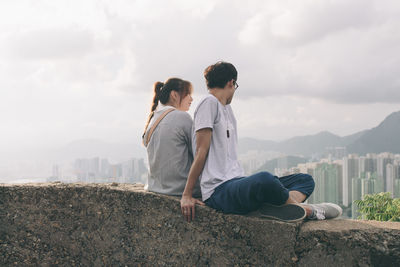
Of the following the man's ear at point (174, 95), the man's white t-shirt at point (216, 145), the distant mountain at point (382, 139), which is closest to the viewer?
the man's white t-shirt at point (216, 145)

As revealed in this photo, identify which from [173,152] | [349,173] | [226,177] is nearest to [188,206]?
[226,177]

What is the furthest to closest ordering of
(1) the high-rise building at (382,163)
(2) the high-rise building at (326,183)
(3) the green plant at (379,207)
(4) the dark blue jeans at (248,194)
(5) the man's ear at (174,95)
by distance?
(1) the high-rise building at (382,163) < (2) the high-rise building at (326,183) < (3) the green plant at (379,207) < (5) the man's ear at (174,95) < (4) the dark blue jeans at (248,194)

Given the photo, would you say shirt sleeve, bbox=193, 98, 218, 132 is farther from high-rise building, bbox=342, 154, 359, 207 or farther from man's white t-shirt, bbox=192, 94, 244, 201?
high-rise building, bbox=342, 154, 359, 207

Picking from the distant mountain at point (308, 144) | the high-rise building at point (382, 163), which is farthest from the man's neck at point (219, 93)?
the distant mountain at point (308, 144)

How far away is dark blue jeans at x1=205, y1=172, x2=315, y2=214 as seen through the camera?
2.71 metres

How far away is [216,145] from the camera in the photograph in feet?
9.40

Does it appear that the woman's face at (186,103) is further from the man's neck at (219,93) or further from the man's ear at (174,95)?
the man's neck at (219,93)

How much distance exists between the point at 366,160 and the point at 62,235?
4364 centimetres

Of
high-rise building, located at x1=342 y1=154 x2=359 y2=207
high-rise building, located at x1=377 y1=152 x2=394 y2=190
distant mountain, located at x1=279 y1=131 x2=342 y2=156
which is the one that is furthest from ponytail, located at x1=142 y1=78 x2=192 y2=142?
distant mountain, located at x1=279 y1=131 x2=342 y2=156

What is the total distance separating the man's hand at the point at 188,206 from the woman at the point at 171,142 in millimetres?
174

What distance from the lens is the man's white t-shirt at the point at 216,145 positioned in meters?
2.82

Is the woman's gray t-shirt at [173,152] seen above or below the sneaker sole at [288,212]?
above

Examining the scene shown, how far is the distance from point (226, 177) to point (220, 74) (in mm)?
749

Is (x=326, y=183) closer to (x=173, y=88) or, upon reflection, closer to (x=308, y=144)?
(x=173, y=88)
